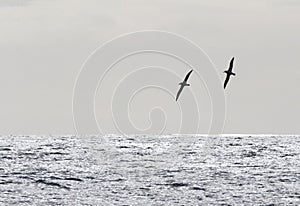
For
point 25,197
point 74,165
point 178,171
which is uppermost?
point 74,165

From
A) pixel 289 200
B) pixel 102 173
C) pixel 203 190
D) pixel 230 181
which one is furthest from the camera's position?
pixel 102 173

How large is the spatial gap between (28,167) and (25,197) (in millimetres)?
23997

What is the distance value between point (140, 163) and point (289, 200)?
98.5 ft

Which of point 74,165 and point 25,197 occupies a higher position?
point 74,165

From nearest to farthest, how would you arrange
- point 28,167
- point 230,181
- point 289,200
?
1. point 289,200
2. point 230,181
3. point 28,167

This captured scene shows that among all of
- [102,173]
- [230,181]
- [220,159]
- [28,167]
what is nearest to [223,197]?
[230,181]

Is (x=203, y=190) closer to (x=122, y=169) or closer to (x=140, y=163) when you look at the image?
(x=122, y=169)

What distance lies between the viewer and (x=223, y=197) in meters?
53.7

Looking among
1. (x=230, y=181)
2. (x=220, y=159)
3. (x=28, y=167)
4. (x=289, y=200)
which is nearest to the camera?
(x=289, y=200)

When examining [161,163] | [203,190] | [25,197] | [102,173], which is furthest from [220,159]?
[25,197]

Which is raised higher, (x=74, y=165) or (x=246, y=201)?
(x=74, y=165)

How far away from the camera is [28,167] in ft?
253

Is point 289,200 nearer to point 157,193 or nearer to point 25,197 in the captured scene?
point 157,193

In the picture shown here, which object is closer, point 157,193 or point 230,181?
point 157,193
